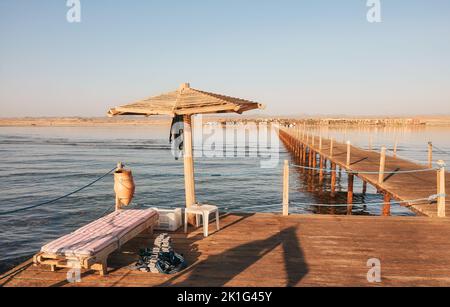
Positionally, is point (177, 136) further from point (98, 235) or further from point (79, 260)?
point (79, 260)

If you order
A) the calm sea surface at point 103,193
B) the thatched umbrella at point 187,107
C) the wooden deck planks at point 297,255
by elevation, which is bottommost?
the calm sea surface at point 103,193

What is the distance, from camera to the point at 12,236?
1287cm

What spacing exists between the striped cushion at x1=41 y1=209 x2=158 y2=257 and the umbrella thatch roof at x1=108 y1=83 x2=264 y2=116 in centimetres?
210

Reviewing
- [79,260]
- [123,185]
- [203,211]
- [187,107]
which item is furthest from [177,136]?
[79,260]

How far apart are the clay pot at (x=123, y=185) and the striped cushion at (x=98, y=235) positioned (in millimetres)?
551

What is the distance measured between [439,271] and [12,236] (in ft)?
44.9

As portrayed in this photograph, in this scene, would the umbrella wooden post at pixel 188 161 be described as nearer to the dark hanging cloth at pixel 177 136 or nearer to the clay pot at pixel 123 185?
the dark hanging cloth at pixel 177 136

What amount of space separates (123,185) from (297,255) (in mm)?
4047

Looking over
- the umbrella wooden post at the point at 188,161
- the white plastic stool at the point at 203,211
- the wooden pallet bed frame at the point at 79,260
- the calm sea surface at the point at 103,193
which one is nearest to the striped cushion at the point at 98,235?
the wooden pallet bed frame at the point at 79,260

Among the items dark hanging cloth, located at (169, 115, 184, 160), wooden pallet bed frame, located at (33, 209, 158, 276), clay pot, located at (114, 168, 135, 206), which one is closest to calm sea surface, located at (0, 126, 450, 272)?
clay pot, located at (114, 168, 135, 206)

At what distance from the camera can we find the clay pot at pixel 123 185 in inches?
300

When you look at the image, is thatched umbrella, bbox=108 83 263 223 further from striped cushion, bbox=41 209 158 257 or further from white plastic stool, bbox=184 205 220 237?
striped cushion, bbox=41 209 158 257

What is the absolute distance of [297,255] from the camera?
6.09m
